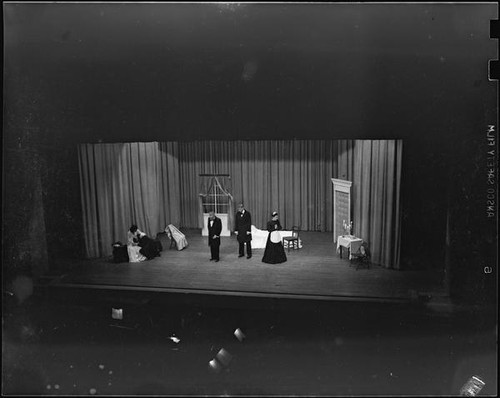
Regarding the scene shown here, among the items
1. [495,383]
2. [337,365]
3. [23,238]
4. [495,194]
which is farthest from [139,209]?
[495,383]

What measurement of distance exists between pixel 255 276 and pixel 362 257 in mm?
858

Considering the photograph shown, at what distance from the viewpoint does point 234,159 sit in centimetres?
464

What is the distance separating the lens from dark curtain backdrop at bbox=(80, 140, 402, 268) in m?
4.49

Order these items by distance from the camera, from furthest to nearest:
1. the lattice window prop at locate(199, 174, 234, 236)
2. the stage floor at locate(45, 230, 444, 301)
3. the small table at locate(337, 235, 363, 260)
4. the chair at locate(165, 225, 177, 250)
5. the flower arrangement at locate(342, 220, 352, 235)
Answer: the chair at locate(165, 225, 177, 250) < the lattice window prop at locate(199, 174, 234, 236) < the flower arrangement at locate(342, 220, 352, 235) < the small table at locate(337, 235, 363, 260) < the stage floor at locate(45, 230, 444, 301)


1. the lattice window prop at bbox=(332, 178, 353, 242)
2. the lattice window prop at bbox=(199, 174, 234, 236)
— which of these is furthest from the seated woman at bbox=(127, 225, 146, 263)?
the lattice window prop at bbox=(332, 178, 353, 242)

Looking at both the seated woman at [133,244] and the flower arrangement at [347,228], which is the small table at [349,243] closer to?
the flower arrangement at [347,228]

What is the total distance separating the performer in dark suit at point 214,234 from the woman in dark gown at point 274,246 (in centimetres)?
42

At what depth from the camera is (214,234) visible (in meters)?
4.89

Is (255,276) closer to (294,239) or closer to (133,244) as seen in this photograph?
(294,239)

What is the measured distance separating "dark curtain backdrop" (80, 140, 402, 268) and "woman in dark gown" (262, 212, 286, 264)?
80 mm

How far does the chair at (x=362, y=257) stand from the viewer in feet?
14.9

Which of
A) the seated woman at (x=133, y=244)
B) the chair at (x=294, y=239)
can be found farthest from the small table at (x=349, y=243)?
the seated woman at (x=133, y=244)

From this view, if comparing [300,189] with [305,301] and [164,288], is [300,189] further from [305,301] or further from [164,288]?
[164,288]

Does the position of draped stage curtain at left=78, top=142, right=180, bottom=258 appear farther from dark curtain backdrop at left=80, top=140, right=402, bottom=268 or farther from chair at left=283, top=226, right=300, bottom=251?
chair at left=283, top=226, right=300, bottom=251
